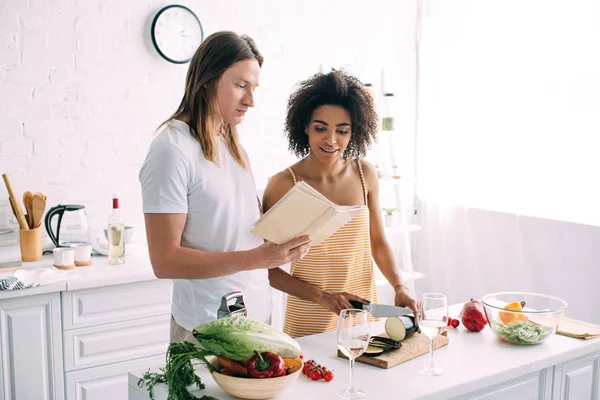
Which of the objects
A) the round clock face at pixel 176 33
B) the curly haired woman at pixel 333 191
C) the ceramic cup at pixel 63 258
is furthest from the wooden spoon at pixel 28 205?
the curly haired woman at pixel 333 191

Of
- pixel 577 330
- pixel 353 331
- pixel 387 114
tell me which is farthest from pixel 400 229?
pixel 353 331

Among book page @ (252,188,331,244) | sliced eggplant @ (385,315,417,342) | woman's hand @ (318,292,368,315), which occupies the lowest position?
sliced eggplant @ (385,315,417,342)

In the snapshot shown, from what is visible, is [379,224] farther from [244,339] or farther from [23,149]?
[23,149]

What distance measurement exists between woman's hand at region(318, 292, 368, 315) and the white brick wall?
5.50 ft

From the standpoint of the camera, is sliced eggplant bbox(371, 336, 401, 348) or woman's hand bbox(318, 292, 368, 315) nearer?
sliced eggplant bbox(371, 336, 401, 348)

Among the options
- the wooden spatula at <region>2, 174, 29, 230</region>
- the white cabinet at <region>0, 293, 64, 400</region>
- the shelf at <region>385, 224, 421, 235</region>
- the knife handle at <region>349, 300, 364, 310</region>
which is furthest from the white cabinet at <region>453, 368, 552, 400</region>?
the shelf at <region>385, 224, 421, 235</region>

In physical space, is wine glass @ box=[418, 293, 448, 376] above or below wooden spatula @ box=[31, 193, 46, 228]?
below

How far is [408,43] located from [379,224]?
245 cm

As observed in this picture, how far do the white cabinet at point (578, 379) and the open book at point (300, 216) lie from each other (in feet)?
2.54

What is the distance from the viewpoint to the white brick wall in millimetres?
3193

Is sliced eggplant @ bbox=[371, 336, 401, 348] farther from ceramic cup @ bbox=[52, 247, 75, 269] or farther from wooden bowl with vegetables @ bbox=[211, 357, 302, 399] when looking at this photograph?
ceramic cup @ bbox=[52, 247, 75, 269]

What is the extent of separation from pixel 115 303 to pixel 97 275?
0.48ft

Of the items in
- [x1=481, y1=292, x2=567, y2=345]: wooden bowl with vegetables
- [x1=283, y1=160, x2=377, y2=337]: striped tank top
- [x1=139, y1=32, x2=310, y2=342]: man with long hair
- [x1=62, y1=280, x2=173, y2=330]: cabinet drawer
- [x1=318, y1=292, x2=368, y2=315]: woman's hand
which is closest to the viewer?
[x1=139, y1=32, x2=310, y2=342]: man with long hair

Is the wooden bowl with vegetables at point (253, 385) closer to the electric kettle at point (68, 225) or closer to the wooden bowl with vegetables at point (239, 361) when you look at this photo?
the wooden bowl with vegetables at point (239, 361)
